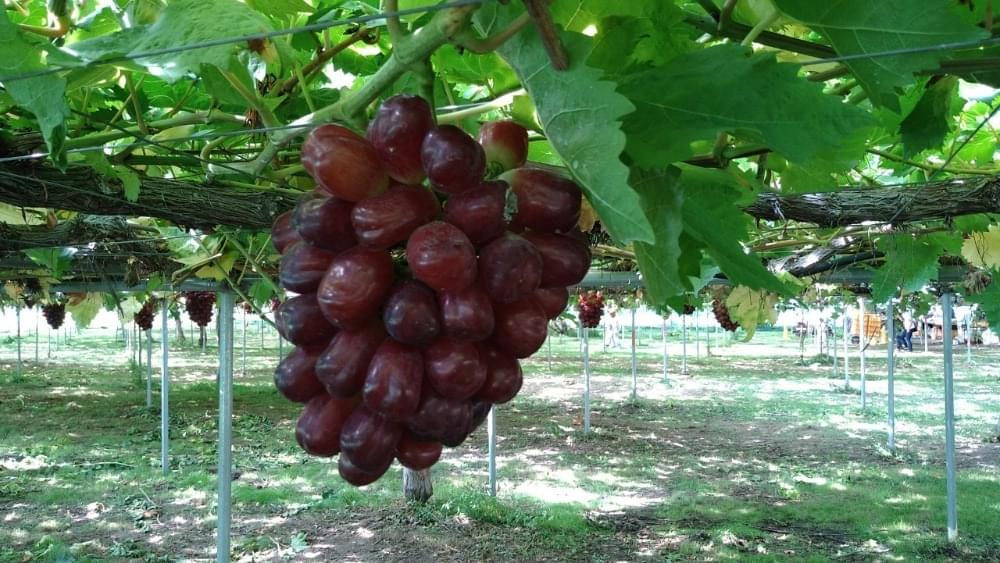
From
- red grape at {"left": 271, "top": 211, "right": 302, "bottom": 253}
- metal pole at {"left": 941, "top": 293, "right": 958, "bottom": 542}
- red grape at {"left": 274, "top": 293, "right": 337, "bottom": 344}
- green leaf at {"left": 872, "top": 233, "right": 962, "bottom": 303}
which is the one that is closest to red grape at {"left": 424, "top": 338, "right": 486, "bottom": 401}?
red grape at {"left": 274, "top": 293, "right": 337, "bottom": 344}

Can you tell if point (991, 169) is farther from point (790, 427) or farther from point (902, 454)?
point (790, 427)

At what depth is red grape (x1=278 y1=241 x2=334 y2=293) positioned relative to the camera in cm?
70

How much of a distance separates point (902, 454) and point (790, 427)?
2038 mm

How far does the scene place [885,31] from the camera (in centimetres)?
71

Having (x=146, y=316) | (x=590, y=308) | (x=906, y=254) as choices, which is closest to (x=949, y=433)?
(x=906, y=254)

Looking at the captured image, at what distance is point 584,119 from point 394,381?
0.27 meters

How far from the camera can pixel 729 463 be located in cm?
875

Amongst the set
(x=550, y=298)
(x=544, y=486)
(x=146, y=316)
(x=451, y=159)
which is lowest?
(x=544, y=486)

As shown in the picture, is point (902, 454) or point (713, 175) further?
point (902, 454)

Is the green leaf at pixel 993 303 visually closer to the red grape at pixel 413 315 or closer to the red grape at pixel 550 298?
the red grape at pixel 550 298

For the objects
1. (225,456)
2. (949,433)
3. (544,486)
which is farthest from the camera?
(544,486)

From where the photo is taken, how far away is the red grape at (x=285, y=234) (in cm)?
78

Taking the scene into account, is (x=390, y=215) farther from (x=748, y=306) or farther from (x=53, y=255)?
(x=748, y=306)

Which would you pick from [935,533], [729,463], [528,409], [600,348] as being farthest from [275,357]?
[935,533]
